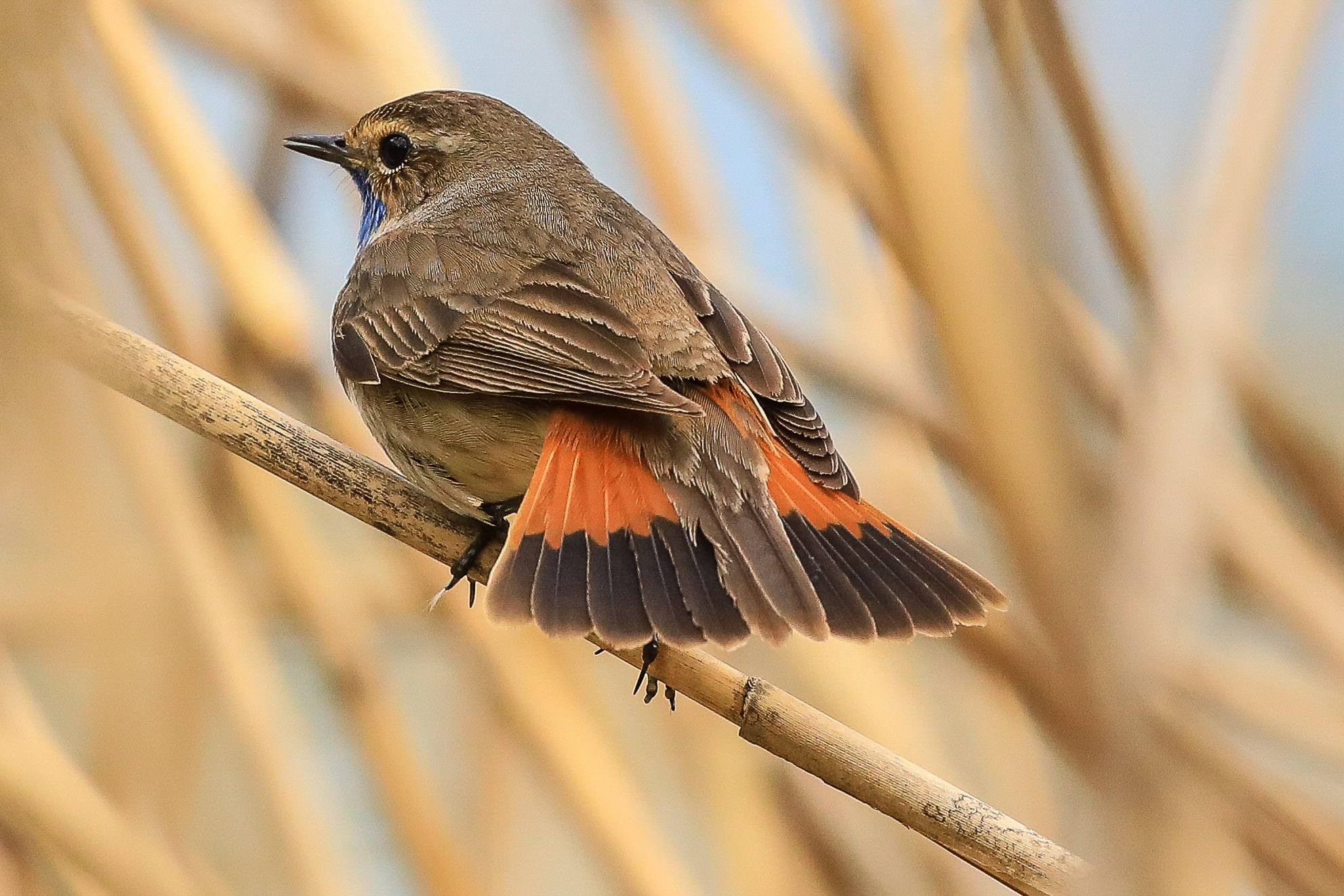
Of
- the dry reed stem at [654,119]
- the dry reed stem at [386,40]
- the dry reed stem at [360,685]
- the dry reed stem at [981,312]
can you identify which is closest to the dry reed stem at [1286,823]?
the dry reed stem at [981,312]

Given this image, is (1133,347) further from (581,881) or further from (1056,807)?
(581,881)

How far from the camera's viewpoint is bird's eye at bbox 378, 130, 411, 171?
2709 mm

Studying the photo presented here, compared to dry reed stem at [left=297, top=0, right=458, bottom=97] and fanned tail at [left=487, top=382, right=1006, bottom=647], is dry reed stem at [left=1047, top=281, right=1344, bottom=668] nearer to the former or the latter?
fanned tail at [left=487, top=382, right=1006, bottom=647]

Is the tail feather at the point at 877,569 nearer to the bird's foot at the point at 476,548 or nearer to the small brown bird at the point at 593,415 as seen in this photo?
the small brown bird at the point at 593,415

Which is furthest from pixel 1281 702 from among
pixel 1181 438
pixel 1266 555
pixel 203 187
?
pixel 203 187

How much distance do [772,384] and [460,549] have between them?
1.97 ft

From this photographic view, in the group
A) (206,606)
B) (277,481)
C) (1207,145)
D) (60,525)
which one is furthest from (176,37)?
(1207,145)

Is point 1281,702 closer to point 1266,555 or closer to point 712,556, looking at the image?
point 1266,555

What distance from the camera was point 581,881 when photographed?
3.30m

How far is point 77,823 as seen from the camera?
6.86 ft

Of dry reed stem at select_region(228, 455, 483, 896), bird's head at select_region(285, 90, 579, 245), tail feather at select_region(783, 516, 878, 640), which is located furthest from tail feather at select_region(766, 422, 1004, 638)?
bird's head at select_region(285, 90, 579, 245)

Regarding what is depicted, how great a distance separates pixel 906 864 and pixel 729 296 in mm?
1206

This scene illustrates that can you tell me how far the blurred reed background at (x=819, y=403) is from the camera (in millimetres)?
1158

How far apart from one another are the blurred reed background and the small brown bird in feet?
0.54
